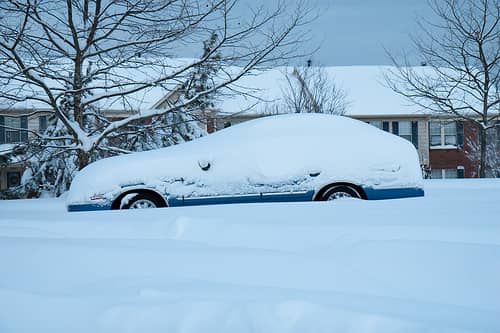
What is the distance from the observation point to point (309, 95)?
17516 mm

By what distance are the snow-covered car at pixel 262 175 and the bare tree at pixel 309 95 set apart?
11649 millimetres

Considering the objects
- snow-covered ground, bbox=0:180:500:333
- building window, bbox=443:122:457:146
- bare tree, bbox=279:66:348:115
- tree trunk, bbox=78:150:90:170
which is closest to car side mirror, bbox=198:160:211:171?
snow-covered ground, bbox=0:180:500:333

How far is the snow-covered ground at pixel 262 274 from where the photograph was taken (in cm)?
181

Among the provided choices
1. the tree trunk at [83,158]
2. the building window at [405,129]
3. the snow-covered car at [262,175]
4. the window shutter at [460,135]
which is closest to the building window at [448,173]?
the window shutter at [460,135]

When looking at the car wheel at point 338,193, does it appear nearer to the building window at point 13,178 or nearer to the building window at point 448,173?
the building window at point 448,173

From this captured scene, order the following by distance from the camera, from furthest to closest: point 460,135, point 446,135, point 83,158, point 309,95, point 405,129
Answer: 1. point 446,135
2. point 460,135
3. point 405,129
4. point 309,95
5. point 83,158

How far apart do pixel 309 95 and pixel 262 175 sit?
12338mm

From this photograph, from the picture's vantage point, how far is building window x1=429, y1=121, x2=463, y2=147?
22172mm

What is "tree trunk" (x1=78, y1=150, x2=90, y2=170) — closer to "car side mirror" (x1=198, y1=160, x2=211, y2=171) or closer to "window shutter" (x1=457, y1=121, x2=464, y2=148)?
"car side mirror" (x1=198, y1=160, x2=211, y2=171)

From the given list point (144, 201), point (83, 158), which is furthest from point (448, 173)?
point (144, 201)

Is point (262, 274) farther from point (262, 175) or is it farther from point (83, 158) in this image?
point (83, 158)

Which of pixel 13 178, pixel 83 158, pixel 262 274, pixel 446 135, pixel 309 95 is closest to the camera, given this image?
pixel 262 274

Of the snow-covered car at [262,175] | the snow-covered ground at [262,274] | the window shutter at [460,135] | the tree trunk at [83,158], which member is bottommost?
the snow-covered ground at [262,274]

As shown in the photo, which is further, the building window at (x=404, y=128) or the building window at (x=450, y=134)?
the building window at (x=450, y=134)
